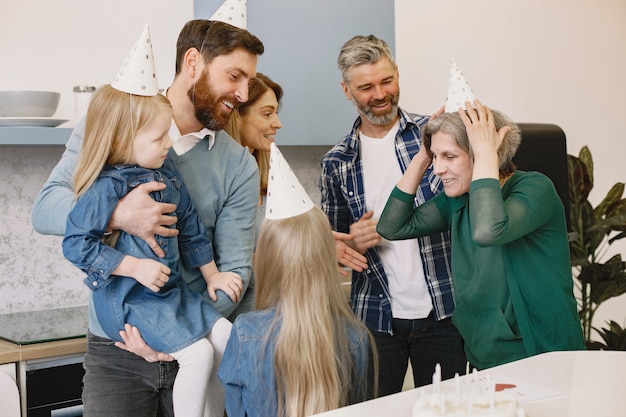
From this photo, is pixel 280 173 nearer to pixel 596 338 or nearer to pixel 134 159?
pixel 134 159

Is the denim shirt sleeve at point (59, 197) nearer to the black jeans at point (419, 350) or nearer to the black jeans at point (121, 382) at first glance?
the black jeans at point (121, 382)

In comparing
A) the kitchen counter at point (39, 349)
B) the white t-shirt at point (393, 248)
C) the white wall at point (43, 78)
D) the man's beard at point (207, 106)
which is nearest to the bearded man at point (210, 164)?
the man's beard at point (207, 106)

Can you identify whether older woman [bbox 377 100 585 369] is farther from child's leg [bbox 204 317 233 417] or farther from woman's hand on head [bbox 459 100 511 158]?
child's leg [bbox 204 317 233 417]

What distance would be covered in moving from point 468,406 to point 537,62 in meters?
3.49

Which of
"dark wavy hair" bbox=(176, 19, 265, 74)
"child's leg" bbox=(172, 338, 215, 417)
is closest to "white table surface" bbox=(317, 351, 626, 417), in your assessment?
"child's leg" bbox=(172, 338, 215, 417)

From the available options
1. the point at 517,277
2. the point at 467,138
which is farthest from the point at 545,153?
the point at 517,277

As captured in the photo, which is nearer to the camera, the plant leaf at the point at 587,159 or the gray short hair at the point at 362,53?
the gray short hair at the point at 362,53

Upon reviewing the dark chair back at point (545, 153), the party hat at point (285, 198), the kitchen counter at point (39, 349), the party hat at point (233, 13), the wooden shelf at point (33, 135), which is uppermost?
the party hat at point (233, 13)

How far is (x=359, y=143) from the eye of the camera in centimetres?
255

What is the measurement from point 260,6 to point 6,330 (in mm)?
1400

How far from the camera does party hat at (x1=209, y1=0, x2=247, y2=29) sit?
2102mm

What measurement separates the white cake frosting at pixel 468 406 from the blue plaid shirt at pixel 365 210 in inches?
46.3

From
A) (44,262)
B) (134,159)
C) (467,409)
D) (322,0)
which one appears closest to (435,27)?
(322,0)

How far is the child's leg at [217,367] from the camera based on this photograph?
1.87 meters
